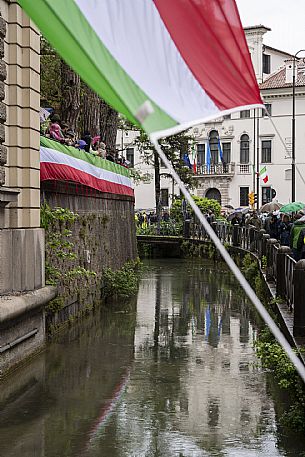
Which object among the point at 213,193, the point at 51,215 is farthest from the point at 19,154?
the point at 213,193

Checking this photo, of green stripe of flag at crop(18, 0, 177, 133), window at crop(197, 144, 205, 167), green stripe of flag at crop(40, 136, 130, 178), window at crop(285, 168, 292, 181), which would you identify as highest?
window at crop(197, 144, 205, 167)

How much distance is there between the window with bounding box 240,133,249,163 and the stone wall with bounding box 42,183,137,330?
50021mm

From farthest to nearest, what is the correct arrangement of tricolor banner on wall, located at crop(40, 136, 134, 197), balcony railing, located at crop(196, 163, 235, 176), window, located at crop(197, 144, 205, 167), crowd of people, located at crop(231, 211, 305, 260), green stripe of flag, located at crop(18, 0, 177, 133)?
1. window, located at crop(197, 144, 205, 167)
2. balcony railing, located at crop(196, 163, 235, 176)
3. crowd of people, located at crop(231, 211, 305, 260)
4. tricolor banner on wall, located at crop(40, 136, 134, 197)
5. green stripe of flag, located at crop(18, 0, 177, 133)

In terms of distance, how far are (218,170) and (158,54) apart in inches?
2841

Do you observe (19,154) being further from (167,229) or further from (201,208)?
(201,208)

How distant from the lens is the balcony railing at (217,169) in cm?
7556

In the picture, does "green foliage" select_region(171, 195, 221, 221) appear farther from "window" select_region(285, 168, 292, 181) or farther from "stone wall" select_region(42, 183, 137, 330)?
"window" select_region(285, 168, 292, 181)

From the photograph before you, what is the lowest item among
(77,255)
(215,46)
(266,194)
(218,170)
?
(77,255)

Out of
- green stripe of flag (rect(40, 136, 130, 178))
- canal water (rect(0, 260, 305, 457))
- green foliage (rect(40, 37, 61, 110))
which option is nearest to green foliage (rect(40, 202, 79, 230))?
green stripe of flag (rect(40, 136, 130, 178))

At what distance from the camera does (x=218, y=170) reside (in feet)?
249

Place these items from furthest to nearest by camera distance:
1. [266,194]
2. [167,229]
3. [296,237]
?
[266,194], [167,229], [296,237]

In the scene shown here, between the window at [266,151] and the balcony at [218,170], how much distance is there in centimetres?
299

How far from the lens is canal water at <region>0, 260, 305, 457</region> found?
8248 mm

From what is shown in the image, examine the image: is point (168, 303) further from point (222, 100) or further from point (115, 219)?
point (222, 100)
